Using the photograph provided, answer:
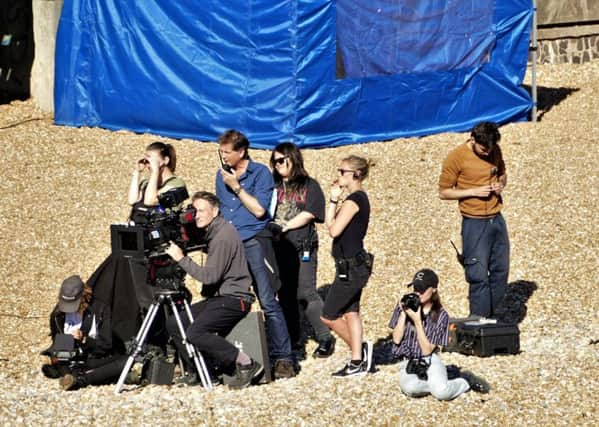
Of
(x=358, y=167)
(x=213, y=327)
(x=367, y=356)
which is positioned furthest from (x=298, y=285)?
(x=358, y=167)

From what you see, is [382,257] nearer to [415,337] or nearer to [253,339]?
[253,339]

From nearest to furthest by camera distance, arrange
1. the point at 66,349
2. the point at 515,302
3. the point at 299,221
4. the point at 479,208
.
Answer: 1. the point at 66,349
2. the point at 299,221
3. the point at 479,208
4. the point at 515,302

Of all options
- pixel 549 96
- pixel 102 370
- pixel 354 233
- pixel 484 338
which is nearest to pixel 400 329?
pixel 354 233

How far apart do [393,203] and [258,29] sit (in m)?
2.69

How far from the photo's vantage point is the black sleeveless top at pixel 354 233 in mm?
8133

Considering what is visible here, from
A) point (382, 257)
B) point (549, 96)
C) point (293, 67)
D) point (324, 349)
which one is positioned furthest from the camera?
point (549, 96)

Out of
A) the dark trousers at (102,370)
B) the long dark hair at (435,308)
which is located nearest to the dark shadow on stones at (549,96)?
the long dark hair at (435,308)

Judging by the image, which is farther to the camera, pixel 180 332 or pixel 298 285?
pixel 298 285

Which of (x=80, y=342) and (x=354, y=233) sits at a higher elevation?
(x=354, y=233)

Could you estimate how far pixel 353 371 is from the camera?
8062mm

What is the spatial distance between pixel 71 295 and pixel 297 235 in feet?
5.63

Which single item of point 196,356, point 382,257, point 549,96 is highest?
point 549,96

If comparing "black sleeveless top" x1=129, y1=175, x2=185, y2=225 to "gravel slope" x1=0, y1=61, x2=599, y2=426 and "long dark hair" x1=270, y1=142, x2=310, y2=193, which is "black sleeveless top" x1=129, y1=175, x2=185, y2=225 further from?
"gravel slope" x1=0, y1=61, x2=599, y2=426

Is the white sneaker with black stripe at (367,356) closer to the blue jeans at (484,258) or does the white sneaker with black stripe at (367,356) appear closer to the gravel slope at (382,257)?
the gravel slope at (382,257)
